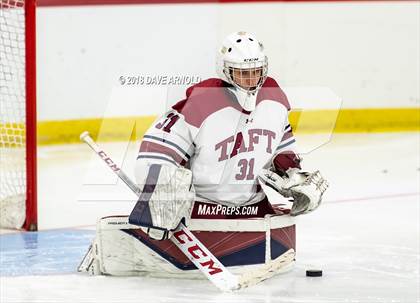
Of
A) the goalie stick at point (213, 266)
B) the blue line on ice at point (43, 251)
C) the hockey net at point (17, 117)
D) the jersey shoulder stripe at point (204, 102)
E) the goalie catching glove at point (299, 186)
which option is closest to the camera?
the goalie stick at point (213, 266)

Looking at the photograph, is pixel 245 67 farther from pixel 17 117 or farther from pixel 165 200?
pixel 17 117

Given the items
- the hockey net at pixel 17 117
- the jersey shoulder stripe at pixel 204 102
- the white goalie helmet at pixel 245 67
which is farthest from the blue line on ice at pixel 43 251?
the white goalie helmet at pixel 245 67

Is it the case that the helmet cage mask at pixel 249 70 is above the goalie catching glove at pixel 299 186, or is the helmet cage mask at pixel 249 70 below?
above

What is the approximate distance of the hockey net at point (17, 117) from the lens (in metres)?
4.70

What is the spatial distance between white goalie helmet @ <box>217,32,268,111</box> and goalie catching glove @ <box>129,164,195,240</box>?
0.31 meters

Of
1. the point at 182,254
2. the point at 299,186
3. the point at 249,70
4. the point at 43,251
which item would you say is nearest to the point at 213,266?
the point at 182,254

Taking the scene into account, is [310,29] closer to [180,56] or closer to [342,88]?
[342,88]

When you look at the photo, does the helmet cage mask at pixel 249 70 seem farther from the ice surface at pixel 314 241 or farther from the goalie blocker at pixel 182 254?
the ice surface at pixel 314 241

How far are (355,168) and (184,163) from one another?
223cm

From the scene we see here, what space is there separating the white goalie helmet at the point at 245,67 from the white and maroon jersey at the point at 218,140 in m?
0.04

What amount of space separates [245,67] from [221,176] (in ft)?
1.10

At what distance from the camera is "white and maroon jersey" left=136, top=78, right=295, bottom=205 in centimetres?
385

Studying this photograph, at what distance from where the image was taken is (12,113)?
4.99m

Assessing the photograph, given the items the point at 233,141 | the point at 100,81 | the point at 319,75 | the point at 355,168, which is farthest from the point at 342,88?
the point at 233,141
